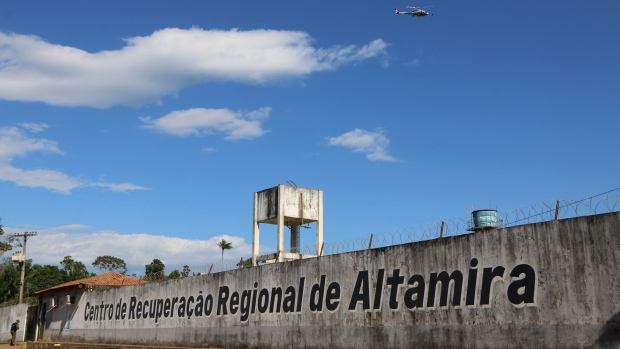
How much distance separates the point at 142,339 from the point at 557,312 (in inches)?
794

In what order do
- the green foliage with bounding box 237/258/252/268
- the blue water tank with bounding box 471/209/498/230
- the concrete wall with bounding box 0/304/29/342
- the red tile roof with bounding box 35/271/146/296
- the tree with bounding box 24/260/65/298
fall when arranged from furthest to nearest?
1. the tree with bounding box 24/260/65/298
2. the concrete wall with bounding box 0/304/29/342
3. the red tile roof with bounding box 35/271/146/296
4. the green foliage with bounding box 237/258/252/268
5. the blue water tank with bounding box 471/209/498/230

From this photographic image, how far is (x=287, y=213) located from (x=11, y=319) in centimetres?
2851

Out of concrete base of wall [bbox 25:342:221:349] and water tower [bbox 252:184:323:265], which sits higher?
water tower [bbox 252:184:323:265]

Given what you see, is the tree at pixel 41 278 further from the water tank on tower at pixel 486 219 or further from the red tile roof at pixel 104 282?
the water tank on tower at pixel 486 219

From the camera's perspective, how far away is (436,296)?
1421 cm

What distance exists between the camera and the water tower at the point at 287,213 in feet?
82.8

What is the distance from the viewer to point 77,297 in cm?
3391

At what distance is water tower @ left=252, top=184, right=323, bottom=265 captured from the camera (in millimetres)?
25234

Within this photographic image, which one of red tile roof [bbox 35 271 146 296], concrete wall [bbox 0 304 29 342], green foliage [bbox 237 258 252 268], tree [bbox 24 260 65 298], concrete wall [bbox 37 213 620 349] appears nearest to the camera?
concrete wall [bbox 37 213 620 349]

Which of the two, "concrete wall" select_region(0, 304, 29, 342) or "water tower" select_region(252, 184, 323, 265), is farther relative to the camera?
"concrete wall" select_region(0, 304, 29, 342)

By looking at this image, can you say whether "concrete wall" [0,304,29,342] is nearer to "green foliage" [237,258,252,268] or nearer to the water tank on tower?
"green foliage" [237,258,252,268]

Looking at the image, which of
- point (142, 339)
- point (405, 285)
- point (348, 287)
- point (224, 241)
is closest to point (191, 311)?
point (142, 339)

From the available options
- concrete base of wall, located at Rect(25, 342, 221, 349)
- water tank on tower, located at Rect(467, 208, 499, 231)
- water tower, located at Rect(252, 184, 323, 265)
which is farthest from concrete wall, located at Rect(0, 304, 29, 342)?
water tank on tower, located at Rect(467, 208, 499, 231)

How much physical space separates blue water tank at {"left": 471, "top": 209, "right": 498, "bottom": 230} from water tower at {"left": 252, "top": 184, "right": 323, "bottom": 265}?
1146cm
